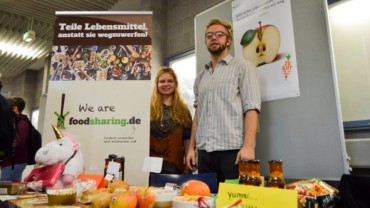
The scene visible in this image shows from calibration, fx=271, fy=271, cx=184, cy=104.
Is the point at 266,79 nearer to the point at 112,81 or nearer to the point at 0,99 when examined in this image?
the point at 112,81

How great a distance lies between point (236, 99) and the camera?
5.21 feet

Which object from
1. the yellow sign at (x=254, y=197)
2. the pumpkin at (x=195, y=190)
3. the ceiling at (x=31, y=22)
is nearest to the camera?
the yellow sign at (x=254, y=197)

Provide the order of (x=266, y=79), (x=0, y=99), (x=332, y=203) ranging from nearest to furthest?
(x=332, y=203) → (x=0, y=99) → (x=266, y=79)

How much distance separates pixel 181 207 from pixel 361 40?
1.76 metres

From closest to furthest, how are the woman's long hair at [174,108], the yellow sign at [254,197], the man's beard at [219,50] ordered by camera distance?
the yellow sign at [254,197] < the man's beard at [219,50] < the woman's long hair at [174,108]

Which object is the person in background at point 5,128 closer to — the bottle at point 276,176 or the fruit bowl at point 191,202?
the fruit bowl at point 191,202

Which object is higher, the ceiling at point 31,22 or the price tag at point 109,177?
the ceiling at point 31,22

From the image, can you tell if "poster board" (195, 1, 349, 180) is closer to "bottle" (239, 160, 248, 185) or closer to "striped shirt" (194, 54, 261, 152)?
"striped shirt" (194, 54, 261, 152)

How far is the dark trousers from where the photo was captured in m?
1.51

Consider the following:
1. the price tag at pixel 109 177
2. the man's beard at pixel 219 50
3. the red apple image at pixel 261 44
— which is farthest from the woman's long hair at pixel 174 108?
the price tag at pixel 109 177

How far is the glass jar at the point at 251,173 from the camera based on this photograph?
2.52ft

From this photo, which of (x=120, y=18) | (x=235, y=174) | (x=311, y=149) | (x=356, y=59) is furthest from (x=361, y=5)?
(x=120, y=18)

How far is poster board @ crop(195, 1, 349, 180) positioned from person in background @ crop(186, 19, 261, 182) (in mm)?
275

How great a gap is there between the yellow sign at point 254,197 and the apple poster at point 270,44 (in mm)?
1092
